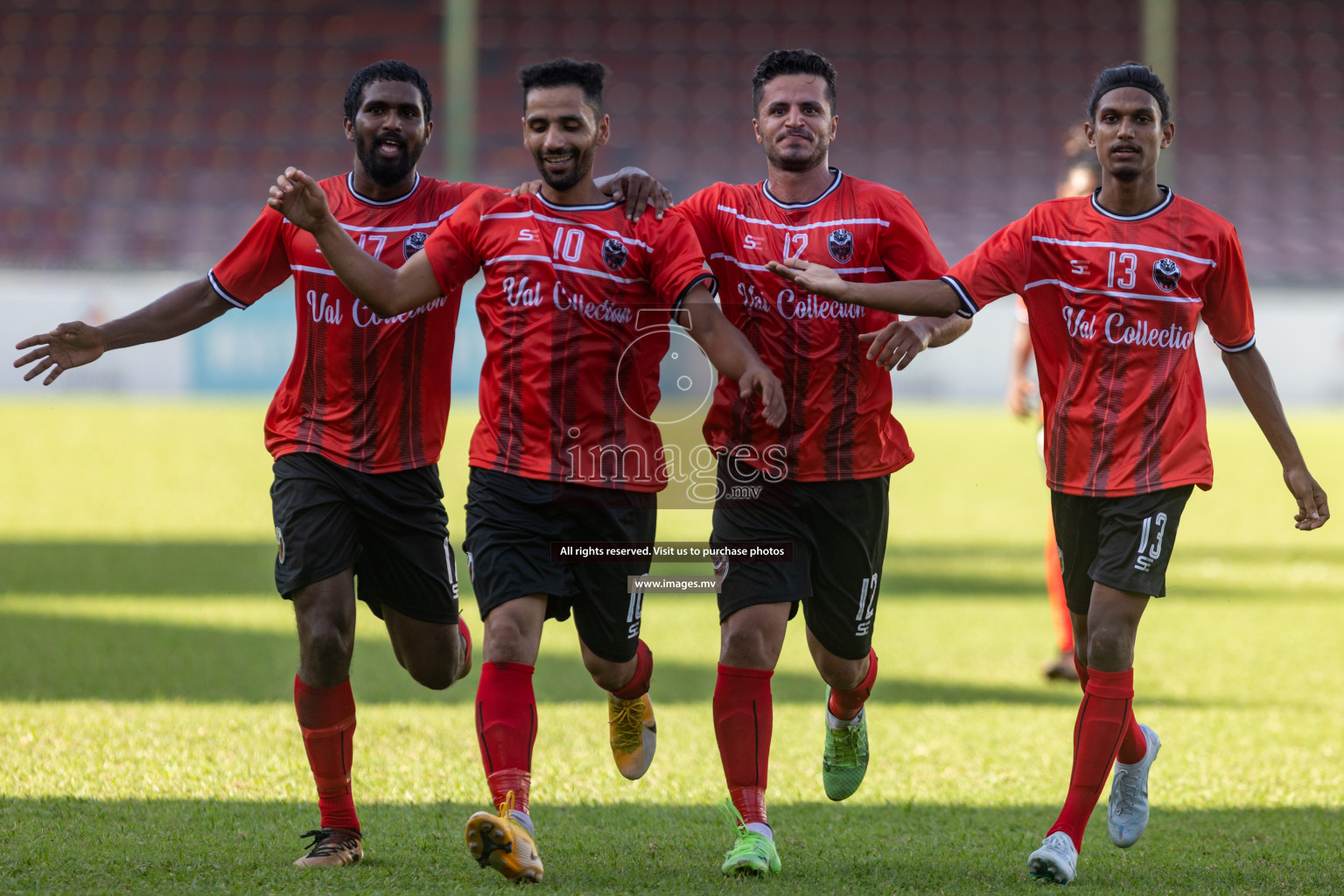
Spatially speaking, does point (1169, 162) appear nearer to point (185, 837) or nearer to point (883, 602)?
point (883, 602)

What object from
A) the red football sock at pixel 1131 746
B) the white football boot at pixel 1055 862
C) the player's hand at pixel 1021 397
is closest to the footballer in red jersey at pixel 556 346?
the white football boot at pixel 1055 862

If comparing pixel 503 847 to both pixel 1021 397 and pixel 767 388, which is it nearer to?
pixel 767 388

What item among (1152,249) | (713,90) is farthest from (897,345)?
(713,90)

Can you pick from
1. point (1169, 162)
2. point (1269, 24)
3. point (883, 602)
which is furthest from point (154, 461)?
point (1269, 24)

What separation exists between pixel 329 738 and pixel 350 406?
96 centimetres

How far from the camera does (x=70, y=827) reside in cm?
420

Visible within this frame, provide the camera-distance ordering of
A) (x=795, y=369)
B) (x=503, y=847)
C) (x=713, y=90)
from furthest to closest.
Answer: (x=713, y=90)
(x=795, y=369)
(x=503, y=847)

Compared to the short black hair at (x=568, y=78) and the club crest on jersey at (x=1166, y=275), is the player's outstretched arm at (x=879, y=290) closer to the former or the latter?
the club crest on jersey at (x=1166, y=275)

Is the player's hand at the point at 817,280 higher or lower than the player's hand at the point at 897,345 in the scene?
→ higher

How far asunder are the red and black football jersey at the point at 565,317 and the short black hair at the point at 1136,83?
1.25 m

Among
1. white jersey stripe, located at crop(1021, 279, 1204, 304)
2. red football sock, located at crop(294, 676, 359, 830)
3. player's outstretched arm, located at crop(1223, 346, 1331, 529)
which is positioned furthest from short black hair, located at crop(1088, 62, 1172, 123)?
red football sock, located at crop(294, 676, 359, 830)

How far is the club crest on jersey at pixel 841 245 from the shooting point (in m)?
4.28

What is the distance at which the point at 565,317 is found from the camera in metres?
4.13

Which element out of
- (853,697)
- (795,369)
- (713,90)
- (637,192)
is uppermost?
(713,90)
